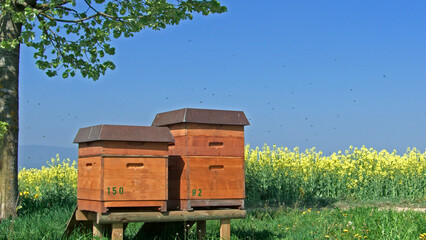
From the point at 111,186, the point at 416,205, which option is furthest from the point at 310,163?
the point at 111,186

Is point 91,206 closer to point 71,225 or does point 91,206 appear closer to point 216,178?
point 71,225

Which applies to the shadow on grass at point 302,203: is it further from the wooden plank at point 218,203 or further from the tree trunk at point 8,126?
the wooden plank at point 218,203

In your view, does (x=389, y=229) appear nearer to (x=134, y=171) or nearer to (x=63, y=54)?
(x=134, y=171)

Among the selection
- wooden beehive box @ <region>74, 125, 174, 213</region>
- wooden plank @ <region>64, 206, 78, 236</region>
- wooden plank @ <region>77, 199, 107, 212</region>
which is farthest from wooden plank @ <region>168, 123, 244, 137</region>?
wooden plank @ <region>64, 206, 78, 236</region>

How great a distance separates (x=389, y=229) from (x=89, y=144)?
13.6ft

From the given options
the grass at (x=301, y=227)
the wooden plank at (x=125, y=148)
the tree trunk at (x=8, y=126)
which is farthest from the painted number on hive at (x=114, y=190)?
the tree trunk at (x=8, y=126)

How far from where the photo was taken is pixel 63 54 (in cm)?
997

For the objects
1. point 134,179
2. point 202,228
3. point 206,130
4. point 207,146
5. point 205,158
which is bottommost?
point 202,228

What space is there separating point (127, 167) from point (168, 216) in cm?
83

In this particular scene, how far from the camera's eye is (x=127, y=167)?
5.92 metres

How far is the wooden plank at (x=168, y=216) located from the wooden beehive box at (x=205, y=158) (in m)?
0.09

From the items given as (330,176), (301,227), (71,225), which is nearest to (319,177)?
(330,176)

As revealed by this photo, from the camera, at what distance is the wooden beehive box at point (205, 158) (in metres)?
6.28

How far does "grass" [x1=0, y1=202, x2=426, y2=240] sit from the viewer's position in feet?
22.6
